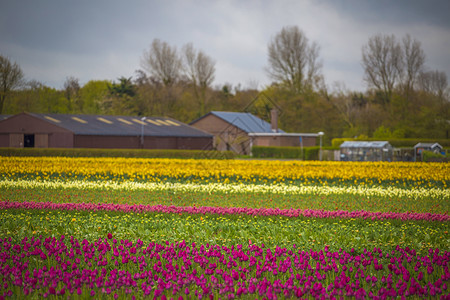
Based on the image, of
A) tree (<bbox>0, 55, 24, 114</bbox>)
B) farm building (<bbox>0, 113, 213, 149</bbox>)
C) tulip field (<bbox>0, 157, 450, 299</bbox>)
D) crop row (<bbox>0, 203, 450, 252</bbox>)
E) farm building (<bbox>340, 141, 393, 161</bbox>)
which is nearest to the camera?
tulip field (<bbox>0, 157, 450, 299</bbox>)

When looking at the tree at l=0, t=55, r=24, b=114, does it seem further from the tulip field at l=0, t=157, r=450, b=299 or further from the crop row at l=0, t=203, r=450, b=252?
the crop row at l=0, t=203, r=450, b=252

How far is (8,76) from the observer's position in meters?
52.6

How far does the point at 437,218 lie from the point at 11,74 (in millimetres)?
50017

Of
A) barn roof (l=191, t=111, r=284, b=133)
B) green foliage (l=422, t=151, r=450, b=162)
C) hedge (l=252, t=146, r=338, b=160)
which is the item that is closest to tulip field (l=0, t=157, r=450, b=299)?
green foliage (l=422, t=151, r=450, b=162)

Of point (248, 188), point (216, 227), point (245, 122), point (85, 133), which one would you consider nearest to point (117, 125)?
point (85, 133)

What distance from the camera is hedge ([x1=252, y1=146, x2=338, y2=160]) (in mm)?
48531

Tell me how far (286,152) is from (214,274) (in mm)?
45746

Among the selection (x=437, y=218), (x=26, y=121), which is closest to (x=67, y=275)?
(x=437, y=218)

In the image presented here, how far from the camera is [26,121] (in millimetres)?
46531

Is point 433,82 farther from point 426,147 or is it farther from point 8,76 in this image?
point 8,76

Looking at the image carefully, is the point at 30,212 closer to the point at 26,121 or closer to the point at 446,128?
the point at 26,121

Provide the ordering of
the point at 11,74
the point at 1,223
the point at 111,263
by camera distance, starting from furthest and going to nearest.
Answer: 1. the point at 11,74
2. the point at 1,223
3. the point at 111,263

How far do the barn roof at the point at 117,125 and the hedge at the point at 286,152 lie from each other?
6.87 m

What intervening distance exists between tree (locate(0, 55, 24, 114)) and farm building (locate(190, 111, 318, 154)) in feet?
73.2
